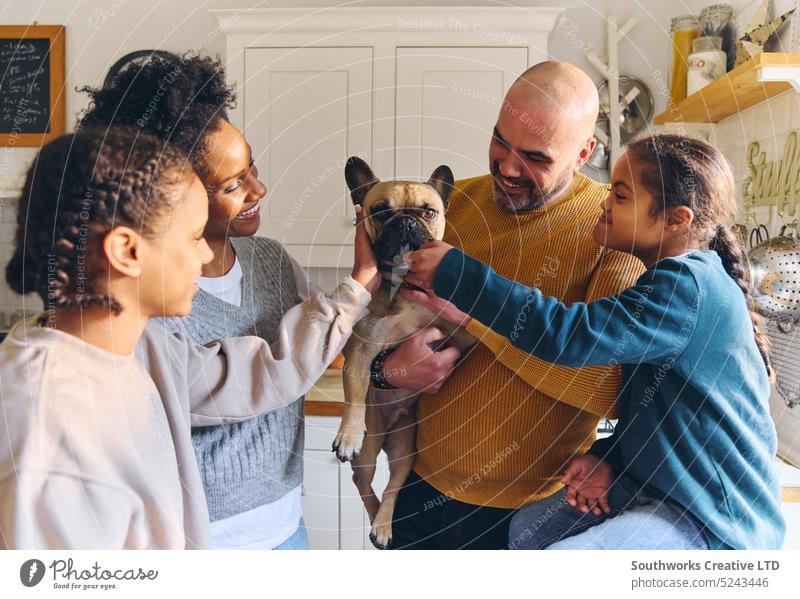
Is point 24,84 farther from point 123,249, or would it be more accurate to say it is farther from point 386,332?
point 386,332

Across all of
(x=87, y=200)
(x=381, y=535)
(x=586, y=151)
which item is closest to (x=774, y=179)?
(x=586, y=151)

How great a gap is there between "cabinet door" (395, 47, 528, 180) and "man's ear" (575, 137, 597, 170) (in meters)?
0.10

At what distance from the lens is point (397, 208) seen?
0.72m

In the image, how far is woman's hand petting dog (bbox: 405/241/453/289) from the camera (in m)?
0.66

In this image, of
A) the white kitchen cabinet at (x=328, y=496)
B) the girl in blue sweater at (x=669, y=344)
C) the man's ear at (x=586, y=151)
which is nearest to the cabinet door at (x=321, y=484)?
Result: the white kitchen cabinet at (x=328, y=496)

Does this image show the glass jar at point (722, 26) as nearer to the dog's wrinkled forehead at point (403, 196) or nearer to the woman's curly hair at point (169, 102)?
the dog's wrinkled forehead at point (403, 196)

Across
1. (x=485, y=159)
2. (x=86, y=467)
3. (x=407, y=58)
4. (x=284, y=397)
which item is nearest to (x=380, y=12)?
(x=407, y=58)

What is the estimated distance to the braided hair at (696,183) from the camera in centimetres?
64

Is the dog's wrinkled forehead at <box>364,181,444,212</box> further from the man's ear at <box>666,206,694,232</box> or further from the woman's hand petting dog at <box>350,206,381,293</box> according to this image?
the man's ear at <box>666,206,694,232</box>

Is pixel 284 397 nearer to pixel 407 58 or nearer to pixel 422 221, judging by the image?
pixel 422 221

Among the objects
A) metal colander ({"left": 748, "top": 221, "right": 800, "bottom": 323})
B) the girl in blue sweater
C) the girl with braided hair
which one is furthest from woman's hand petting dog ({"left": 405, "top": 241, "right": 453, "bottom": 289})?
metal colander ({"left": 748, "top": 221, "right": 800, "bottom": 323})

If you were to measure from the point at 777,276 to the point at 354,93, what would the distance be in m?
0.48

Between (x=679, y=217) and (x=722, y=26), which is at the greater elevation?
(x=722, y=26)

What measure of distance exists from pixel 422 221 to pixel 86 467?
1.27ft
